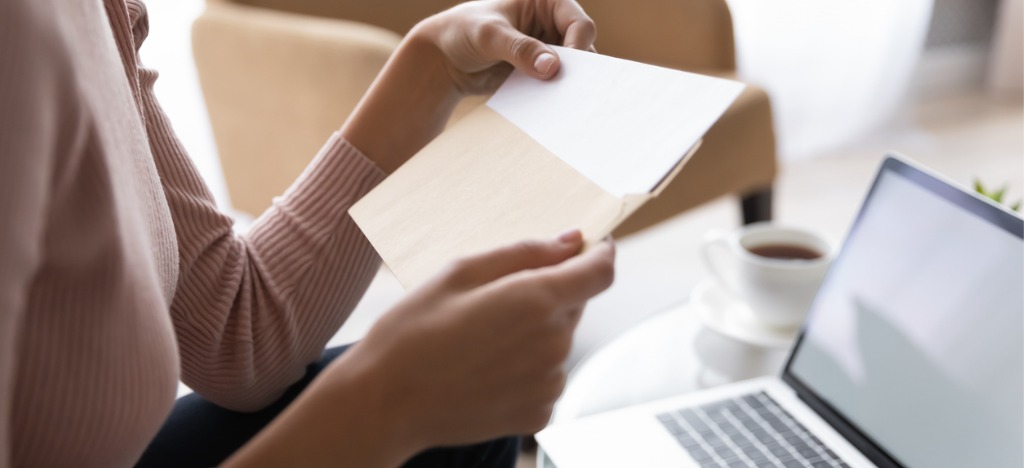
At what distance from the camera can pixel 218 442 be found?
71cm

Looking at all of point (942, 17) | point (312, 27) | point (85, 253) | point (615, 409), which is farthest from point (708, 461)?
point (942, 17)

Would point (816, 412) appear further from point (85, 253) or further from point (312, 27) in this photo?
point (312, 27)

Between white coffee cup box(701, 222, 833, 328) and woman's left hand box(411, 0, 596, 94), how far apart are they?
293 mm

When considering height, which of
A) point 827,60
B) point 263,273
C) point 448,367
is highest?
point 448,367

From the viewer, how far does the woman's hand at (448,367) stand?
1.42 ft

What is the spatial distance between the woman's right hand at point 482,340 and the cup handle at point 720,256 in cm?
49

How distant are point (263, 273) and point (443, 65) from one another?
8.8 inches

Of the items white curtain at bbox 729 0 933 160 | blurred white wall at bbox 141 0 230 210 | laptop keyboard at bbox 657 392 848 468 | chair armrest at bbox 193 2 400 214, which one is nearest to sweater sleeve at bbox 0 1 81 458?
laptop keyboard at bbox 657 392 848 468

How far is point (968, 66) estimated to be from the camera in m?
2.84

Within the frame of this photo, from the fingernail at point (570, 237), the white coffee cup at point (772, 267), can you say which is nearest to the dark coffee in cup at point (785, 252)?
the white coffee cup at point (772, 267)

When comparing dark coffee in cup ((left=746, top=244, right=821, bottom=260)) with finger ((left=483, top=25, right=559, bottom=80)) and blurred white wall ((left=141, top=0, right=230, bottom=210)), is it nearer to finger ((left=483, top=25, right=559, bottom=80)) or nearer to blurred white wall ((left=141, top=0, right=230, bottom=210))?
finger ((left=483, top=25, right=559, bottom=80))

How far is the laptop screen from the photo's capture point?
0.61 metres

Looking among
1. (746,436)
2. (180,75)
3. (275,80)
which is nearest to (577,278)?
(746,436)

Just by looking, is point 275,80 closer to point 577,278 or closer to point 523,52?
point 523,52
